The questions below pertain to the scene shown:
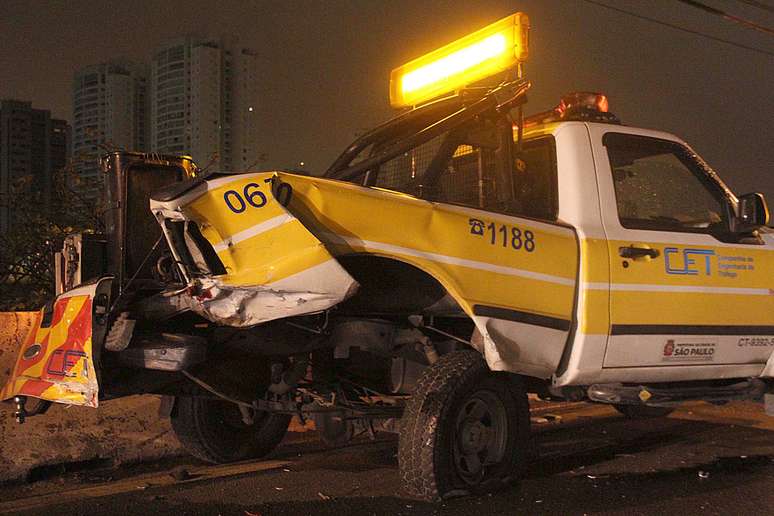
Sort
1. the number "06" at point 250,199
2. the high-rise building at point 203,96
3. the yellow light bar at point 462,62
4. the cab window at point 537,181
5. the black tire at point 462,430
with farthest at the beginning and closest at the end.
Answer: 1. the high-rise building at point 203,96
2. the cab window at point 537,181
3. the yellow light bar at point 462,62
4. the black tire at point 462,430
5. the number "06" at point 250,199

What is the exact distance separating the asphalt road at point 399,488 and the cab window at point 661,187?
1595mm

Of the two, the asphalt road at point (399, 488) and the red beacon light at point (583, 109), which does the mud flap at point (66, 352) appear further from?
the red beacon light at point (583, 109)

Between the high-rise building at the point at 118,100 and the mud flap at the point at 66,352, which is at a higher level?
the high-rise building at the point at 118,100

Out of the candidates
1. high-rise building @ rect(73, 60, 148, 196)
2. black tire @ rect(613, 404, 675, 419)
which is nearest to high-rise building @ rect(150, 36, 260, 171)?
high-rise building @ rect(73, 60, 148, 196)

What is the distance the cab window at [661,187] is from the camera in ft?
15.9

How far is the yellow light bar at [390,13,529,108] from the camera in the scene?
455cm

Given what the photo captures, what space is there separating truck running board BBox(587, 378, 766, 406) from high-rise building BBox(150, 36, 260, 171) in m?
17.3

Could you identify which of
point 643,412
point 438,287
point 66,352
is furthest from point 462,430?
point 643,412

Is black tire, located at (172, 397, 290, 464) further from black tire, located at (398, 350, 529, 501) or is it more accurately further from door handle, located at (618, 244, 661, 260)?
door handle, located at (618, 244, 661, 260)

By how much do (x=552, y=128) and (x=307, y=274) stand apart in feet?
7.03

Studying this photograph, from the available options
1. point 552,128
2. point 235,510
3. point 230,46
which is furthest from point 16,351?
point 230,46

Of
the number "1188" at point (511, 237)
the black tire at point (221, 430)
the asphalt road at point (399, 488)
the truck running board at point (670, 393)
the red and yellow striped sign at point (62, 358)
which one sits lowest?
the asphalt road at point (399, 488)

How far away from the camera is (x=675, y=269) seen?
475 centimetres

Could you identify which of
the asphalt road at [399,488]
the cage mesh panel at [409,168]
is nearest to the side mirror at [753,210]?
the asphalt road at [399,488]
